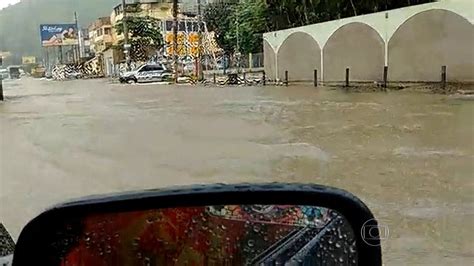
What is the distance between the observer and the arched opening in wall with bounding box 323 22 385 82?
1994 cm

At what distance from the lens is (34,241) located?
71 centimetres

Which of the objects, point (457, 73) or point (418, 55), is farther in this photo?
point (418, 55)

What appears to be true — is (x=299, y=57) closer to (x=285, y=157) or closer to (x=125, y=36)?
(x=125, y=36)

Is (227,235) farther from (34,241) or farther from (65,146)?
(65,146)

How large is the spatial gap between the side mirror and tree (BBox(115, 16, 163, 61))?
3525 centimetres

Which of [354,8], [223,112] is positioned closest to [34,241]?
[223,112]

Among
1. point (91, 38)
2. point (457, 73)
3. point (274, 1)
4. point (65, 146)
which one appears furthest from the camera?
point (91, 38)

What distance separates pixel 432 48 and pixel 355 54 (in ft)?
11.2

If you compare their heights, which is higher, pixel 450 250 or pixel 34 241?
pixel 34 241

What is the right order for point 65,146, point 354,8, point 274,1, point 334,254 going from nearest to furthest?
1. point 334,254
2. point 65,146
3. point 354,8
4. point 274,1

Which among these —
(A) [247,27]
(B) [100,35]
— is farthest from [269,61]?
(B) [100,35]

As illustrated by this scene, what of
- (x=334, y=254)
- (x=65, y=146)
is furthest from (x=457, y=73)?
(x=334, y=254)

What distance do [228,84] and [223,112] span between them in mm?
12001

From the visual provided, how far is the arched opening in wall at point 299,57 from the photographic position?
22922 mm
